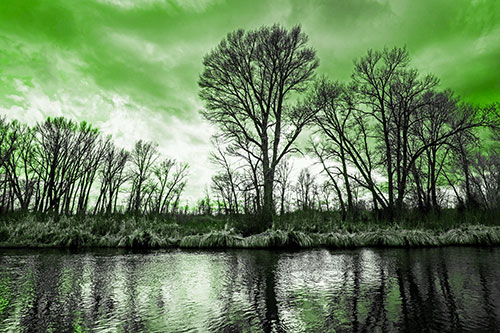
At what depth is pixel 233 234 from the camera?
9000 millimetres

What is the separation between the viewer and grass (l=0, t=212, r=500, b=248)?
8672 mm

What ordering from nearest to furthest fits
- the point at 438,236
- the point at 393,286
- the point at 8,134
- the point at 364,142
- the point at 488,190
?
1. the point at 393,286
2. the point at 438,236
3. the point at 364,142
4. the point at 8,134
5. the point at 488,190

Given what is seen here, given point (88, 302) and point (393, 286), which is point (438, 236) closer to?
point (393, 286)

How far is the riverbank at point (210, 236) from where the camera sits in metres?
8.60

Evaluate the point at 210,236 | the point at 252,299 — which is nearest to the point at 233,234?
the point at 210,236

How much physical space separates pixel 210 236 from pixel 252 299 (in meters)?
6.22

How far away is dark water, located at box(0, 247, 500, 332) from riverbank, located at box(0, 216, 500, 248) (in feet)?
12.9

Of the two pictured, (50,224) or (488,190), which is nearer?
(50,224)

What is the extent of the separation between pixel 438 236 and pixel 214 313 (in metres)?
10.2

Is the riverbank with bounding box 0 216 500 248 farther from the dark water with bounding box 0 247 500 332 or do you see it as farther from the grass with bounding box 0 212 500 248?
the dark water with bounding box 0 247 500 332

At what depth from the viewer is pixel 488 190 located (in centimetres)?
2684

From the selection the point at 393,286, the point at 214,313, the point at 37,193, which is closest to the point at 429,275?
the point at 393,286

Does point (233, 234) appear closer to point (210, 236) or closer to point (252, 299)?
point (210, 236)

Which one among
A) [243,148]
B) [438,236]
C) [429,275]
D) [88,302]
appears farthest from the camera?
[243,148]
